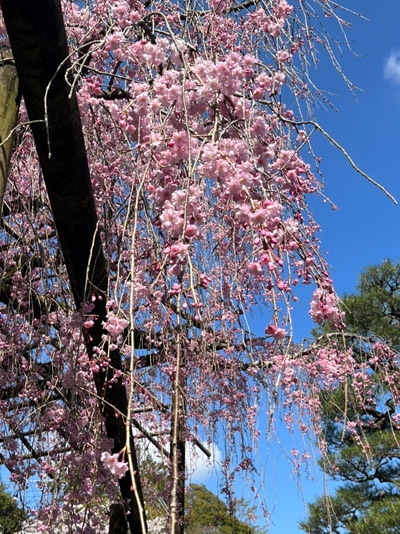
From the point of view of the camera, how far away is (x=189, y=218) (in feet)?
3.40

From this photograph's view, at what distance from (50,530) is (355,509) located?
632cm

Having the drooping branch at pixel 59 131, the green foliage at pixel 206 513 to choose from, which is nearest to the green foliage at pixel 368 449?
the green foliage at pixel 206 513

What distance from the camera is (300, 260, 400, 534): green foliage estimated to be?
20.4 feet

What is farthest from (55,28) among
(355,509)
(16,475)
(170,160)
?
(355,509)

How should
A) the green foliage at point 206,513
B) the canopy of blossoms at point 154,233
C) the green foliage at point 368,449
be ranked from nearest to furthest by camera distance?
the canopy of blossoms at point 154,233 < the green foliage at point 368,449 < the green foliage at point 206,513

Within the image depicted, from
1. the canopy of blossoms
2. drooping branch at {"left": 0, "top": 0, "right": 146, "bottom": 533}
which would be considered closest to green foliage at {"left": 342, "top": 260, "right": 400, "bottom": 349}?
the canopy of blossoms

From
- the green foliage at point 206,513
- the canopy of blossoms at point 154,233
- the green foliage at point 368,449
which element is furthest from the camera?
the green foliage at point 206,513

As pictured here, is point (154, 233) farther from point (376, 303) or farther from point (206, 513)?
point (206, 513)

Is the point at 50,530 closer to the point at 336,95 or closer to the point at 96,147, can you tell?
the point at 96,147

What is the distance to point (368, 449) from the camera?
5941mm

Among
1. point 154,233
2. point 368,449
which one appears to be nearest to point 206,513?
point 368,449

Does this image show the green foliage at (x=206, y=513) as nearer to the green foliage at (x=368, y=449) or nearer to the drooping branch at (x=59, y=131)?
the green foliage at (x=368, y=449)

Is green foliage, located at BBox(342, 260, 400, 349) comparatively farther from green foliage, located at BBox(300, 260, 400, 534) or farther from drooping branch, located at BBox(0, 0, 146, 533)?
drooping branch, located at BBox(0, 0, 146, 533)

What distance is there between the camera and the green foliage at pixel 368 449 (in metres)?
6.23
